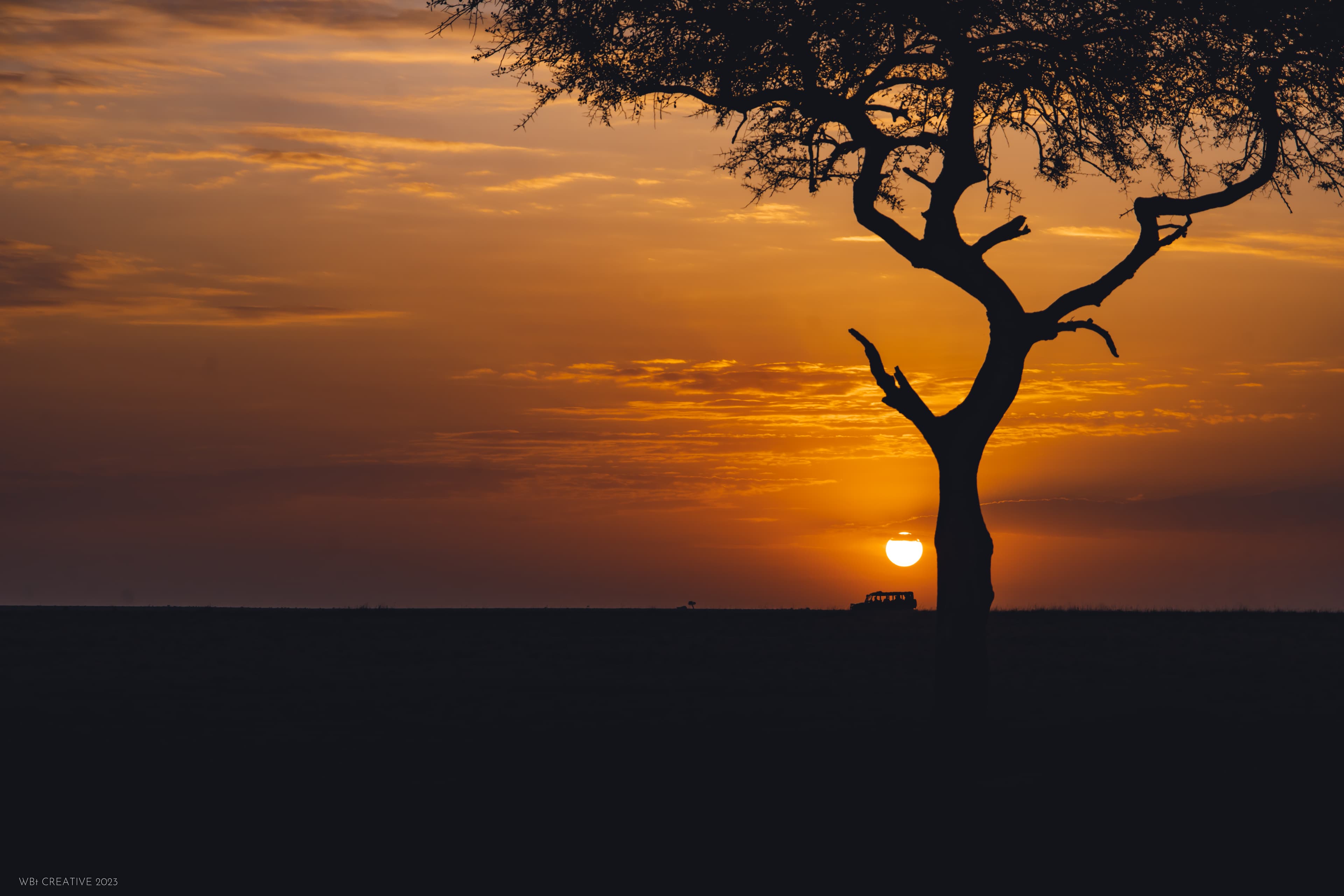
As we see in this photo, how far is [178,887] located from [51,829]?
290cm

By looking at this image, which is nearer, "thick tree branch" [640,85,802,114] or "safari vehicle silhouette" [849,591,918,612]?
"thick tree branch" [640,85,802,114]

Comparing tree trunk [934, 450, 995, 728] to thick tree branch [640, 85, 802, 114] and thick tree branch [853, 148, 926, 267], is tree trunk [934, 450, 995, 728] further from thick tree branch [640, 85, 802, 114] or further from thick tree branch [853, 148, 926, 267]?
thick tree branch [640, 85, 802, 114]

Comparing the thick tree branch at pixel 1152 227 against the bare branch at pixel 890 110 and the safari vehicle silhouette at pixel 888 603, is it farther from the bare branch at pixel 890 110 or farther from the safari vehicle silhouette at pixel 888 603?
the safari vehicle silhouette at pixel 888 603

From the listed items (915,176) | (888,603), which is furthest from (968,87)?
(888,603)

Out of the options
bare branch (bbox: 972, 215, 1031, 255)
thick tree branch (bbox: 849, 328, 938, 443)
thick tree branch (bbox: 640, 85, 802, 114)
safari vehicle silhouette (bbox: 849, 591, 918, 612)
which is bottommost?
safari vehicle silhouette (bbox: 849, 591, 918, 612)

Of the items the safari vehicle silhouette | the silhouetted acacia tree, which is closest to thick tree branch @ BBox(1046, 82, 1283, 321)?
the silhouetted acacia tree

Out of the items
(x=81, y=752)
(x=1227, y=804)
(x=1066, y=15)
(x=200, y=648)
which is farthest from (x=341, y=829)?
(x=200, y=648)

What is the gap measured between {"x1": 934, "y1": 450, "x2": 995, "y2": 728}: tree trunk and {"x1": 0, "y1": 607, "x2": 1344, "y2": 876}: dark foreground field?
27.4 inches

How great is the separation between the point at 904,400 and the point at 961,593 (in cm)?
313

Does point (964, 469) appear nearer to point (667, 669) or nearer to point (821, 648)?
point (667, 669)

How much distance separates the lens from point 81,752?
1683 cm

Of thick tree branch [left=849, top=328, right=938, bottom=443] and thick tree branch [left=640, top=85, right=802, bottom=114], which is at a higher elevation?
thick tree branch [left=640, top=85, right=802, bottom=114]

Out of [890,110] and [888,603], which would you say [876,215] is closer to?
[890,110]

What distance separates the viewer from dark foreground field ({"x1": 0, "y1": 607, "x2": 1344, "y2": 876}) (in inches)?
527
